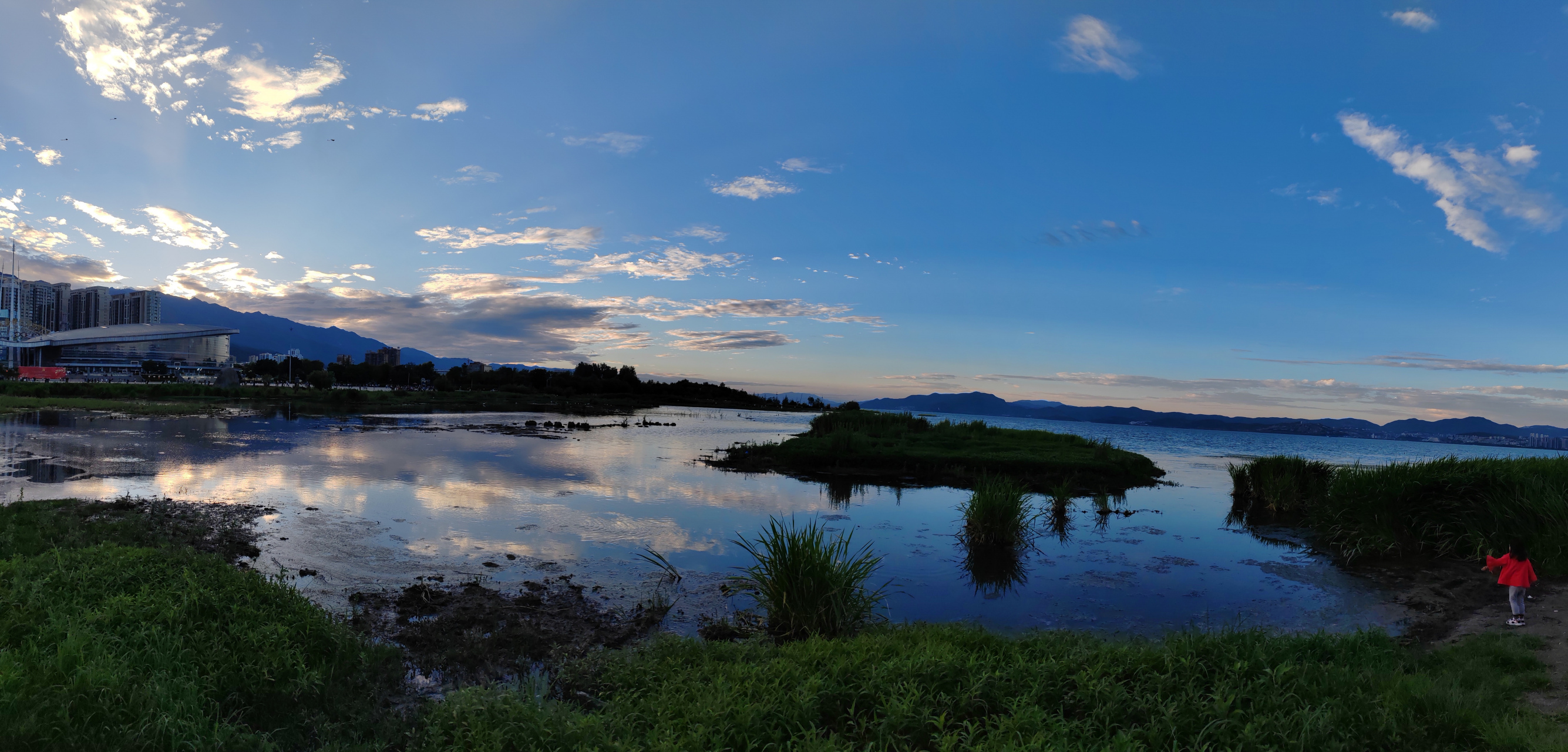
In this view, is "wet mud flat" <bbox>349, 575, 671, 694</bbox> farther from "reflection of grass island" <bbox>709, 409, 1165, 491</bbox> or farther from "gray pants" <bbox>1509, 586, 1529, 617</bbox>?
"reflection of grass island" <bbox>709, 409, 1165, 491</bbox>

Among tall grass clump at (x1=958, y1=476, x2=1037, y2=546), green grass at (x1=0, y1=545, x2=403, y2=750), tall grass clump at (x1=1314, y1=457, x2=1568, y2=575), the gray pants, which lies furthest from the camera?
tall grass clump at (x1=958, y1=476, x2=1037, y2=546)

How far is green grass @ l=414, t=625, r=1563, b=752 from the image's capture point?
4.61 metres

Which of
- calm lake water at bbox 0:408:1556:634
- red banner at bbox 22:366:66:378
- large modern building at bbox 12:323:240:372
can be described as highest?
large modern building at bbox 12:323:240:372

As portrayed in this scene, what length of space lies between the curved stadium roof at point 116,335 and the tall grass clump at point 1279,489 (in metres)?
200

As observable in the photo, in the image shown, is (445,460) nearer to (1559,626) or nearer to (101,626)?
(101,626)

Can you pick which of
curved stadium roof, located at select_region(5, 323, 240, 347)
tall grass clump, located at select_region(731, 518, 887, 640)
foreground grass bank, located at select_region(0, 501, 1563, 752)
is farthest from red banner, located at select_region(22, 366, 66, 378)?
tall grass clump, located at select_region(731, 518, 887, 640)

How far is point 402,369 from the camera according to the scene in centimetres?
15775

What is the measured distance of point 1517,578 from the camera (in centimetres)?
860

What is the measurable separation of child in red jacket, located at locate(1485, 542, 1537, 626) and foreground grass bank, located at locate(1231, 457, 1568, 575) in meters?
3.11

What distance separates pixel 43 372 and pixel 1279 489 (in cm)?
17019

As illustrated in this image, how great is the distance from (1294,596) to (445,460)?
27.4 metres

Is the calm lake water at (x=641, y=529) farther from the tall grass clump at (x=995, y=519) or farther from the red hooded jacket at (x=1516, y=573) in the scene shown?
the red hooded jacket at (x=1516, y=573)

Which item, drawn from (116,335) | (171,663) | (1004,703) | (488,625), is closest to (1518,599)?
(1004,703)

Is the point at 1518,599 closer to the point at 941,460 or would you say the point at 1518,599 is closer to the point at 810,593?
the point at 810,593
